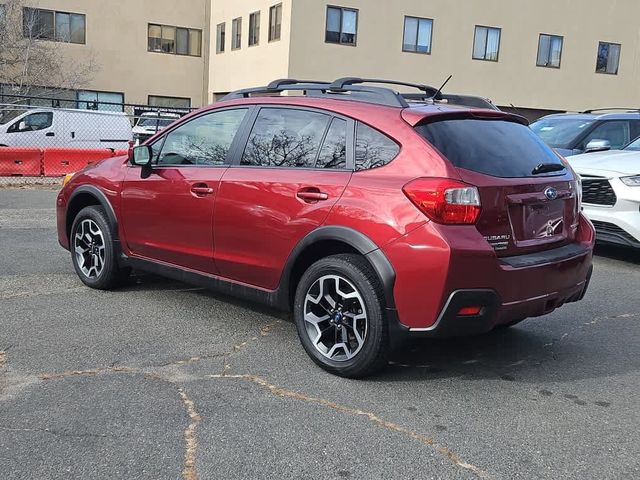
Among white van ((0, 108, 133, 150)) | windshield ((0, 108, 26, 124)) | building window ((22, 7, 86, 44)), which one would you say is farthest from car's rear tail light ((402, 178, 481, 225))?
building window ((22, 7, 86, 44))

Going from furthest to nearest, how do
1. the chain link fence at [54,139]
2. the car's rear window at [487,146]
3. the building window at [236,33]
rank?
the building window at [236,33] < the chain link fence at [54,139] < the car's rear window at [487,146]

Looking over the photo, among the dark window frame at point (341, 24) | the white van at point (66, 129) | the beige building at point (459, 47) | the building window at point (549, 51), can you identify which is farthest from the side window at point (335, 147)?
the building window at point (549, 51)

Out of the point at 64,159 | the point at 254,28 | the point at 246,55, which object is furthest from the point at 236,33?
the point at 64,159

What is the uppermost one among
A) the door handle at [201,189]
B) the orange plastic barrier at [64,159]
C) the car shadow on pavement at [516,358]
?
the door handle at [201,189]

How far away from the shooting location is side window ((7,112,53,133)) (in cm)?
1873

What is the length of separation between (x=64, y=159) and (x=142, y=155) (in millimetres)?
11975

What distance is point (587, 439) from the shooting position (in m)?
3.41

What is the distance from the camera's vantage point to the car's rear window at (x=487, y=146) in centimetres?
395

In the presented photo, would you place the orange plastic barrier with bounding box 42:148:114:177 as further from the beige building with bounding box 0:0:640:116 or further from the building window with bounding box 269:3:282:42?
the building window with bounding box 269:3:282:42

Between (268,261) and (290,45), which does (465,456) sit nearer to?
(268,261)

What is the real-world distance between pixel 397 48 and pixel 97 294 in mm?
25400

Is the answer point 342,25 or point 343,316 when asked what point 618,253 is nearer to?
point 343,316

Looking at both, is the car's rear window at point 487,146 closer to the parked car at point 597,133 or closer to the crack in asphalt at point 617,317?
the crack in asphalt at point 617,317

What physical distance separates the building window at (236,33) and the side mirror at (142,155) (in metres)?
27.6
